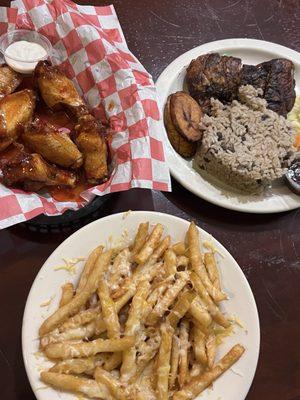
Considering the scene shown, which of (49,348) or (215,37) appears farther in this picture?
(215,37)

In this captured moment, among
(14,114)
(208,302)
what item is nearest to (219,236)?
(208,302)

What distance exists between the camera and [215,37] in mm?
2650

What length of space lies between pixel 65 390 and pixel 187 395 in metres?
0.35

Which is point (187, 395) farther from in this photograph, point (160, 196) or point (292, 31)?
point (292, 31)

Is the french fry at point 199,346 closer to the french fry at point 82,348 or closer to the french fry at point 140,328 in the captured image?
the french fry at point 140,328

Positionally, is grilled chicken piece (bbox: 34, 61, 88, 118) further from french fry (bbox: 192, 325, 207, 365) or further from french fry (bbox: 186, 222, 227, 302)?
french fry (bbox: 192, 325, 207, 365)

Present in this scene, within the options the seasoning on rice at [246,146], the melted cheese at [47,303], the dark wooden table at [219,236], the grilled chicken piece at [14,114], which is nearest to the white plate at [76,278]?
the melted cheese at [47,303]

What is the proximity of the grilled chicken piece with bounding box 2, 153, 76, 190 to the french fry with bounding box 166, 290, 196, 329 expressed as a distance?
0.71 meters

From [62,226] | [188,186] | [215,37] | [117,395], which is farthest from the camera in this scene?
[215,37]

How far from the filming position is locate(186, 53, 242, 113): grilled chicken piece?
2314 mm

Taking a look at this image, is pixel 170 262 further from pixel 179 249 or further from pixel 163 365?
pixel 163 365

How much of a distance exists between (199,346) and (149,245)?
0.35 metres

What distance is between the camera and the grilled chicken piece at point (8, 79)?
7.21ft

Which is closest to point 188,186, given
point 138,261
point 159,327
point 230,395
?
point 138,261
